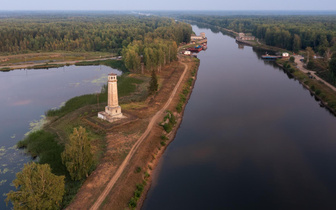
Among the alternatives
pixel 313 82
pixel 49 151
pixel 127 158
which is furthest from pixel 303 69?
pixel 49 151

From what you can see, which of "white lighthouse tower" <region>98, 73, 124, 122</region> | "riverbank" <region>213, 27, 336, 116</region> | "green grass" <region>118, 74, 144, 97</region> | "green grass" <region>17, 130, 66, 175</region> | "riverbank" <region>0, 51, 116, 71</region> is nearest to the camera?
"green grass" <region>17, 130, 66, 175</region>

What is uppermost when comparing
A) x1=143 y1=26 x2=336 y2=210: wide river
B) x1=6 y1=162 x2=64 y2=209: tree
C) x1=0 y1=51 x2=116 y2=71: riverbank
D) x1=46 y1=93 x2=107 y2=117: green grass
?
x1=6 y1=162 x2=64 y2=209: tree

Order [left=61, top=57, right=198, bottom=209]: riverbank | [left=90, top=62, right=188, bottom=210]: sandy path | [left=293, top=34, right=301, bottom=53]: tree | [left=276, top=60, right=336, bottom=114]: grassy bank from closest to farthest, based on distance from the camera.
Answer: [left=90, top=62, right=188, bottom=210]: sandy path, [left=61, top=57, right=198, bottom=209]: riverbank, [left=276, top=60, right=336, bottom=114]: grassy bank, [left=293, top=34, right=301, bottom=53]: tree

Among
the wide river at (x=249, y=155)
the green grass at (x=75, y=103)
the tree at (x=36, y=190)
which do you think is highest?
the tree at (x=36, y=190)

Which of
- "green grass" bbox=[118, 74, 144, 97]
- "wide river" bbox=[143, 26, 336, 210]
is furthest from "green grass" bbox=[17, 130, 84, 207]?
"green grass" bbox=[118, 74, 144, 97]

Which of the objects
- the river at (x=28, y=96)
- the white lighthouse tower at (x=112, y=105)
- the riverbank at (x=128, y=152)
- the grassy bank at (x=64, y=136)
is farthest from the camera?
the white lighthouse tower at (x=112, y=105)

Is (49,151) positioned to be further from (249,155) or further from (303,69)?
(303,69)

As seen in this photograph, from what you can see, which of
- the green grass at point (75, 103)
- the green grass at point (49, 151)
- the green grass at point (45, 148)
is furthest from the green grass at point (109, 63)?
the green grass at point (49, 151)

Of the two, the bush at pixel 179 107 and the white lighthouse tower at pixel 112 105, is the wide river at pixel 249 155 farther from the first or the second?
the white lighthouse tower at pixel 112 105

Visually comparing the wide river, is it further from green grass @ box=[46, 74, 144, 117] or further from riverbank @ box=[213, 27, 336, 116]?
green grass @ box=[46, 74, 144, 117]
